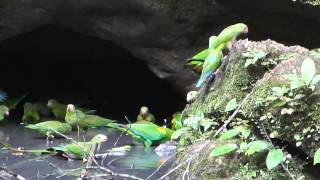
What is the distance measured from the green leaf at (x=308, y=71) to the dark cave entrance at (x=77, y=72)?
2.44 meters

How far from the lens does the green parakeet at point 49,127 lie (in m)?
2.86

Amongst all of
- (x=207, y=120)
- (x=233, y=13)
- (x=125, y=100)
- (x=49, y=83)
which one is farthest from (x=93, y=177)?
(x=49, y=83)

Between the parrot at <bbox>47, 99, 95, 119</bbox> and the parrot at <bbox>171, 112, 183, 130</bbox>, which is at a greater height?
the parrot at <bbox>47, 99, 95, 119</bbox>

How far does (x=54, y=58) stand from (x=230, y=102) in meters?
3.10

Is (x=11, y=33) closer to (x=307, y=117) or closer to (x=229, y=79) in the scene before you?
(x=229, y=79)

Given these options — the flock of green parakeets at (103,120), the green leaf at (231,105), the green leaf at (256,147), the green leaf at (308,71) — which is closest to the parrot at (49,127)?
the flock of green parakeets at (103,120)

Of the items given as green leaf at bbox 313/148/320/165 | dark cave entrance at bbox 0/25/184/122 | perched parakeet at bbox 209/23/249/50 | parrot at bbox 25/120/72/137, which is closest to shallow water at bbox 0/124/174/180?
parrot at bbox 25/120/72/137

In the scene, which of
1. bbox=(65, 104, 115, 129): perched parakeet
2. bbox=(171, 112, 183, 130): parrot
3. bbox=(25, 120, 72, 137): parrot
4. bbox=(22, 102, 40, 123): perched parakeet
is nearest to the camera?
bbox=(171, 112, 183, 130): parrot

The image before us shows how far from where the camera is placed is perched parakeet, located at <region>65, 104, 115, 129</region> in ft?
9.97

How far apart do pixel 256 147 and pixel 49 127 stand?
4.94 ft

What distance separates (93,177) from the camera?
2105 mm

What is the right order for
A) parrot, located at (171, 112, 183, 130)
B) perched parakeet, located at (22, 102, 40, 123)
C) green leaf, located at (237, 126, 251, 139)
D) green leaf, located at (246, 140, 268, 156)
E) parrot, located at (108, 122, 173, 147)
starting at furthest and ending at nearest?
perched parakeet, located at (22, 102, 40, 123), parrot, located at (108, 122, 173, 147), parrot, located at (171, 112, 183, 130), green leaf, located at (237, 126, 251, 139), green leaf, located at (246, 140, 268, 156)

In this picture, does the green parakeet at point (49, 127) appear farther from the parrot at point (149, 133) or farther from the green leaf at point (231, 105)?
the green leaf at point (231, 105)

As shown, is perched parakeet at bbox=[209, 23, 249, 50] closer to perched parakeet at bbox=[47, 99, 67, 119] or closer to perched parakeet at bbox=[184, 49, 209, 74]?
perched parakeet at bbox=[184, 49, 209, 74]
